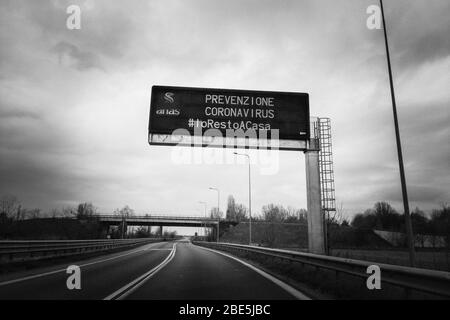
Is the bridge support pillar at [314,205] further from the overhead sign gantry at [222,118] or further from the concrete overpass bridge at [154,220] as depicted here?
the concrete overpass bridge at [154,220]

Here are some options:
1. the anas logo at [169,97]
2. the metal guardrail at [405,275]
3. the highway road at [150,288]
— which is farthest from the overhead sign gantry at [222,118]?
the metal guardrail at [405,275]

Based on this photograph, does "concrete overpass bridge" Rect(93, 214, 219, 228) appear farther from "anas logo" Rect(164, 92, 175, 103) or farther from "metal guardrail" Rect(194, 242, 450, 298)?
"metal guardrail" Rect(194, 242, 450, 298)

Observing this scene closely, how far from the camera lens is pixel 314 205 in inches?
777

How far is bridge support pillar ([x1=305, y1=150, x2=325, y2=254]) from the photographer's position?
1956cm

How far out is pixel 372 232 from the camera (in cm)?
7494

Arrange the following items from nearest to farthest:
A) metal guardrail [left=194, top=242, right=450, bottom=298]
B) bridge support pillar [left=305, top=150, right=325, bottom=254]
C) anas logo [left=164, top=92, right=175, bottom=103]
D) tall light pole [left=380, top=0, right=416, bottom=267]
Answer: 1. metal guardrail [left=194, top=242, right=450, bottom=298]
2. tall light pole [left=380, top=0, right=416, bottom=267]
3. anas logo [left=164, top=92, right=175, bottom=103]
4. bridge support pillar [left=305, top=150, right=325, bottom=254]

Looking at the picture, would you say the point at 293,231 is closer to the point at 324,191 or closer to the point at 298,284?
the point at 324,191

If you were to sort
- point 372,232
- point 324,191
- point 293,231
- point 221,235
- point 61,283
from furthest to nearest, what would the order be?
point 221,235
point 293,231
point 372,232
point 324,191
point 61,283

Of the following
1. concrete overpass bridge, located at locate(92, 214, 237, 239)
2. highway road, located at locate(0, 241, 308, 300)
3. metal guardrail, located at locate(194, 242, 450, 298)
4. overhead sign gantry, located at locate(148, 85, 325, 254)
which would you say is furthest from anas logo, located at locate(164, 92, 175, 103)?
concrete overpass bridge, located at locate(92, 214, 237, 239)

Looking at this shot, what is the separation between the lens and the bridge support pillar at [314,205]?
19.6 meters

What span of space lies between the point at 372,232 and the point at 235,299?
7449cm

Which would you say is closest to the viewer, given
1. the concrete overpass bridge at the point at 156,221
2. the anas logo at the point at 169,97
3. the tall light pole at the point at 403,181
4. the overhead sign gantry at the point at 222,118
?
the tall light pole at the point at 403,181
